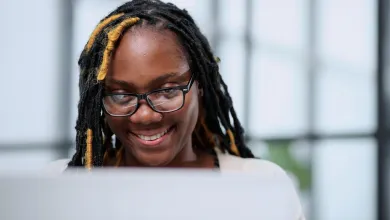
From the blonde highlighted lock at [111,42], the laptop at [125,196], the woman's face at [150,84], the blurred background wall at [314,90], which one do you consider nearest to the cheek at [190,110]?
the woman's face at [150,84]

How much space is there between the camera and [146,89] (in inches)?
32.5

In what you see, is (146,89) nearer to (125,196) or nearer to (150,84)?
(150,84)

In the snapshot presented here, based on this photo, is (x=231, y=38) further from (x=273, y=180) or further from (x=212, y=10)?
(x=273, y=180)

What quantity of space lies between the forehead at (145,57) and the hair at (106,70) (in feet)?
0.05

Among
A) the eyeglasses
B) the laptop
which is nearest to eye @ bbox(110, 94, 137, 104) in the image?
the eyeglasses

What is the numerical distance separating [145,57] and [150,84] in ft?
0.13

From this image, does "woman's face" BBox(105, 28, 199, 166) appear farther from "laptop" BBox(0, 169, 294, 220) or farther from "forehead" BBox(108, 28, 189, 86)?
"laptop" BBox(0, 169, 294, 220)

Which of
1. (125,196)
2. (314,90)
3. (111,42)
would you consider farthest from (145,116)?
(314,90)

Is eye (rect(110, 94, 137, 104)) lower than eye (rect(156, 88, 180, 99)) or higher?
lower

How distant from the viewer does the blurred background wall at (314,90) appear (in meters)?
2.61

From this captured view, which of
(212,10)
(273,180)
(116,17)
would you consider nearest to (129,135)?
(116,17)

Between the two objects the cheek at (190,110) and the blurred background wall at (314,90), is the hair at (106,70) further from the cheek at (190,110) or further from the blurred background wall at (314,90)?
the blurred background wall at (314,90)

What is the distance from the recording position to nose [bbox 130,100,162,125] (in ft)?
2.72

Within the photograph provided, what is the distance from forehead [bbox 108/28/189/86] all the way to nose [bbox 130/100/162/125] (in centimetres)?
4
